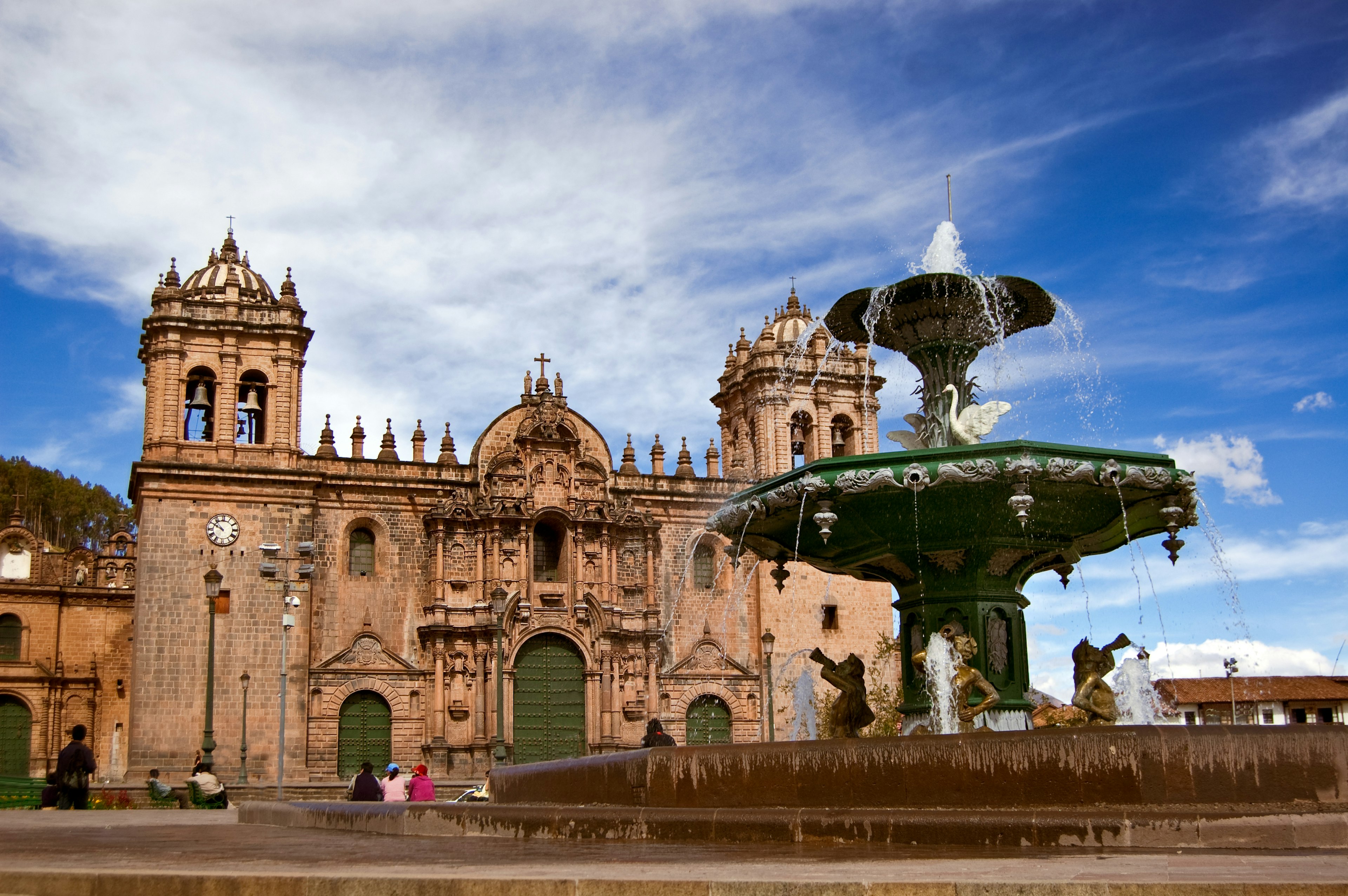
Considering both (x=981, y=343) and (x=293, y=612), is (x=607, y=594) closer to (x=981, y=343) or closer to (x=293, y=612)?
(x=293, y=612)

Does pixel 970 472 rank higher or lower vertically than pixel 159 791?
higher

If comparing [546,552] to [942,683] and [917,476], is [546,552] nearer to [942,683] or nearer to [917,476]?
[942,683]

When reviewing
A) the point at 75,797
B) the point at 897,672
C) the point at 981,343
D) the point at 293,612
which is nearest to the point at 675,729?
the point at 897,672

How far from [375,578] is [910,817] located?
2602 centimetres

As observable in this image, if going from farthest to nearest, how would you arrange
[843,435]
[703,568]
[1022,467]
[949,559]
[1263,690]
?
[1263,690], [843,435], [703,568], [949,559], [1022,467]

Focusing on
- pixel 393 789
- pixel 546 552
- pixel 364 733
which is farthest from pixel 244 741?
pixel 393 789

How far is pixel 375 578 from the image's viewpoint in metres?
31.4

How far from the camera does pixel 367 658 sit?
100ft

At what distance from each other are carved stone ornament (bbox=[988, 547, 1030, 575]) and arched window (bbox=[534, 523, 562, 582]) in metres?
22.0

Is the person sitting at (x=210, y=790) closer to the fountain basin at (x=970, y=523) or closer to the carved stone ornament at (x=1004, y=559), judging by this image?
the fountain basin at (x=970, y=523)

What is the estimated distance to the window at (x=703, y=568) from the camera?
3425 centimetres

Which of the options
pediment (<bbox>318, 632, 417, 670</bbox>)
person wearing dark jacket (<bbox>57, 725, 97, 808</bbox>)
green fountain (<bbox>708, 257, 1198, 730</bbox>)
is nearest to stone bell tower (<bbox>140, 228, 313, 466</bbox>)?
pediment (<bbox>318, 632, 417, 670</bbox>)

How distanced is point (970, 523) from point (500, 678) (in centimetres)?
1636

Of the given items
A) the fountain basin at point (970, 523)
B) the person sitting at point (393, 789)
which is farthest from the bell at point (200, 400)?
the fountain basin at point (970, 523)
